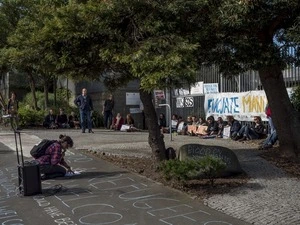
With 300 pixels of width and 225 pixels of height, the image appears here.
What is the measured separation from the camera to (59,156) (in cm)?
956

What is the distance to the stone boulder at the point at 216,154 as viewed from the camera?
Answer: 9.34 meters

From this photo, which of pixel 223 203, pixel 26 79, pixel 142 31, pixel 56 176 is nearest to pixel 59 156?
pixel 56 176

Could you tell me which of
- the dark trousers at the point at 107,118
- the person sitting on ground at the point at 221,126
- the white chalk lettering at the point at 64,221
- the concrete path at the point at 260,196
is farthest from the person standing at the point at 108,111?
the white chalk lettering at the point at 64,221

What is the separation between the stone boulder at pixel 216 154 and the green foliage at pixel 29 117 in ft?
40.9

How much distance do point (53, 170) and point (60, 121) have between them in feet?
39.2

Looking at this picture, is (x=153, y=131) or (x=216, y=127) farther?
(x=216, y=127)

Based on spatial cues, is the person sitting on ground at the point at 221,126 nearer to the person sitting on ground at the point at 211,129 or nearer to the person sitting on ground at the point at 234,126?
the person sitting on ground at the point at 211,129

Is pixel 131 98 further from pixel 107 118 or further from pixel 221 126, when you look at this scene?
pixel 221 126

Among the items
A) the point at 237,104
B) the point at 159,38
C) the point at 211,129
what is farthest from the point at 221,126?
the point at 159,38

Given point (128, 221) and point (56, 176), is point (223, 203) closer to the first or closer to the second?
point (128, 221)

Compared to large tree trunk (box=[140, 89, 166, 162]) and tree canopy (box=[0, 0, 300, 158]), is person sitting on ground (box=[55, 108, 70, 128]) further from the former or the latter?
large tree trunk (box=[140, 89, 166, 162])

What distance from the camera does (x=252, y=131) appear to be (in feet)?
49.8

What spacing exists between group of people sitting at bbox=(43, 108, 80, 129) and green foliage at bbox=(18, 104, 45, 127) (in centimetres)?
48

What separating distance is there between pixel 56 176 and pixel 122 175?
1323mm
